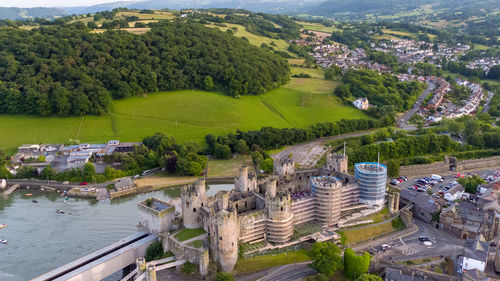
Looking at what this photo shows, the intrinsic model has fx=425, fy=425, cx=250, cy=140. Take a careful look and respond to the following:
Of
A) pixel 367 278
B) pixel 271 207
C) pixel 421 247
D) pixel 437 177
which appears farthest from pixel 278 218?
pixel 437 177

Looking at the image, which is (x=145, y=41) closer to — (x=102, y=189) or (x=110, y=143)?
(x=110, y=143)

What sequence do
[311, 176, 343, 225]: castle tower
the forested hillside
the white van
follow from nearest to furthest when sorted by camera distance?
[311, 176, 343, 225]: castle tower < the white van < the forested hillside

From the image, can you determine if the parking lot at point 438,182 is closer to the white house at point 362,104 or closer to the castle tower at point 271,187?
the castle tower at point 271,187

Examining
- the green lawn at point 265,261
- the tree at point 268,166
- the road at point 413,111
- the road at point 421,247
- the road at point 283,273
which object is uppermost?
the road at point 413,111

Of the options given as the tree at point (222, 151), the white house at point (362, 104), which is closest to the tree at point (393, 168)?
the tree at point (222, 151)

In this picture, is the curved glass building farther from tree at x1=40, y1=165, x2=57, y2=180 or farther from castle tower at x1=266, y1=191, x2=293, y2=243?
tree at x1=40, y1=165, x2=57, y2=180

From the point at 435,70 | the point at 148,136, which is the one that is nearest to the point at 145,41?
the point at 148,136

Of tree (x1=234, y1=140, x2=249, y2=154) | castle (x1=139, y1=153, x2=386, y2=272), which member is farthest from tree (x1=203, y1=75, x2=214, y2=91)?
castle (x1=139, y1=153, x2=386, y2=272)
